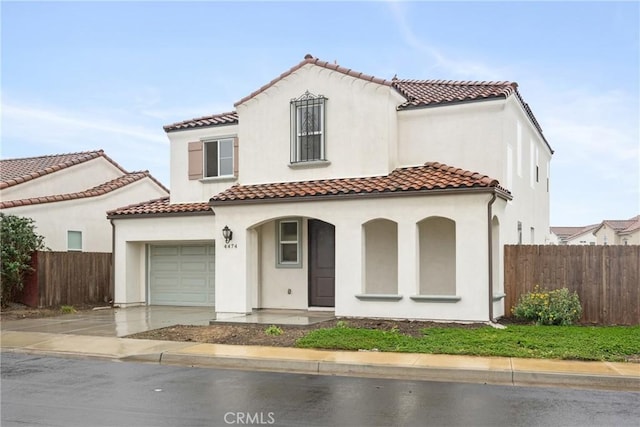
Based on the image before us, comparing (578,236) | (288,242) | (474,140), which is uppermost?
(474,140)

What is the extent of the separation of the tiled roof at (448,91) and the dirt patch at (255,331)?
Result: 6195 millimetres

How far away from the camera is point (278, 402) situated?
8430 mm

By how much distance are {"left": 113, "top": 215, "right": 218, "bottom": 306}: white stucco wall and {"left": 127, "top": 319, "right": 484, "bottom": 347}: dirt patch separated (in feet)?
17.3

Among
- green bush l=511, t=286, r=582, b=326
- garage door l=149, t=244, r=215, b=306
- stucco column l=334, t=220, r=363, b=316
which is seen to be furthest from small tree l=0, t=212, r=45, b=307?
green bush l=511, t=286, r=582, b=326

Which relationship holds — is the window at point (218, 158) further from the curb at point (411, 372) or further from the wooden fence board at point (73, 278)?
the curb at point (411, 372)

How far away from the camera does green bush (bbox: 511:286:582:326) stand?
599 inches

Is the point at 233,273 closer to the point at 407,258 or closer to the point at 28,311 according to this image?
the point at 407,258

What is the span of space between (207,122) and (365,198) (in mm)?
7232

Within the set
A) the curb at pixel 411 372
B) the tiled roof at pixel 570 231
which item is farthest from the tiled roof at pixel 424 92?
the tiled roof at pixel 570 231

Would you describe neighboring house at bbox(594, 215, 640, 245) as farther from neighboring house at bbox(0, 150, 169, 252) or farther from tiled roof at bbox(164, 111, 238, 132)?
tiled roof at bbox(164, 111, 238, 132)

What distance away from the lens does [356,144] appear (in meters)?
17.4

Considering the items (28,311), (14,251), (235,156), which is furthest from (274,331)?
(14,251)

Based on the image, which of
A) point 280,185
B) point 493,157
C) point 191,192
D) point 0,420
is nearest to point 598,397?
point 0,420

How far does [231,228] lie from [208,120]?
4.95 meters
